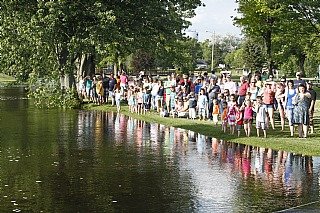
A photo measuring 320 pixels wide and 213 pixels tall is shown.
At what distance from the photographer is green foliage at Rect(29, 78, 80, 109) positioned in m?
37.0

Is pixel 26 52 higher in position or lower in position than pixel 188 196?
higher

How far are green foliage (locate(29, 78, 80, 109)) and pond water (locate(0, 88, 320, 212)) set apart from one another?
14089 mm

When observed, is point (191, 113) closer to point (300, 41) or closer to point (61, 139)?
point (61, 139)

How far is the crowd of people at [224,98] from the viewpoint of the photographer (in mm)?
21250

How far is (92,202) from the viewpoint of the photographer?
11.3 metres

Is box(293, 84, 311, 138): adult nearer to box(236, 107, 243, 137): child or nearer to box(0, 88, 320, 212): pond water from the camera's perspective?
box(236, 107, 243, 137): child

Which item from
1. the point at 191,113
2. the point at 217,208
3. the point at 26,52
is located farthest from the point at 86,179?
the point at 26,52

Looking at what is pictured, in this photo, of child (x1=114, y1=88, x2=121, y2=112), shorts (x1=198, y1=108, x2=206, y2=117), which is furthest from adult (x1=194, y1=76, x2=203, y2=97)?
child (x1=114, y1=88, x2=121, y2=112)

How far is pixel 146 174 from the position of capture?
14.2m

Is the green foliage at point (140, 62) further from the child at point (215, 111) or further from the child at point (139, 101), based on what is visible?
the child at point (215, 111)

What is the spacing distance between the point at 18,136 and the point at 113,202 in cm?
1063

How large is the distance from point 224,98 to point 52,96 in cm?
1497

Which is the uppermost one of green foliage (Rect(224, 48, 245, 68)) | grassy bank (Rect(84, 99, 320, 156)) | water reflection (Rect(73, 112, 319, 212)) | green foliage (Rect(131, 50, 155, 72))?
green foliage (Rect(224, 48, 245, 68))

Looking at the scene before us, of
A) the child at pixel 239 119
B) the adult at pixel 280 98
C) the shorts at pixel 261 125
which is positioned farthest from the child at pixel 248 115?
the adult at pixel 280 98
